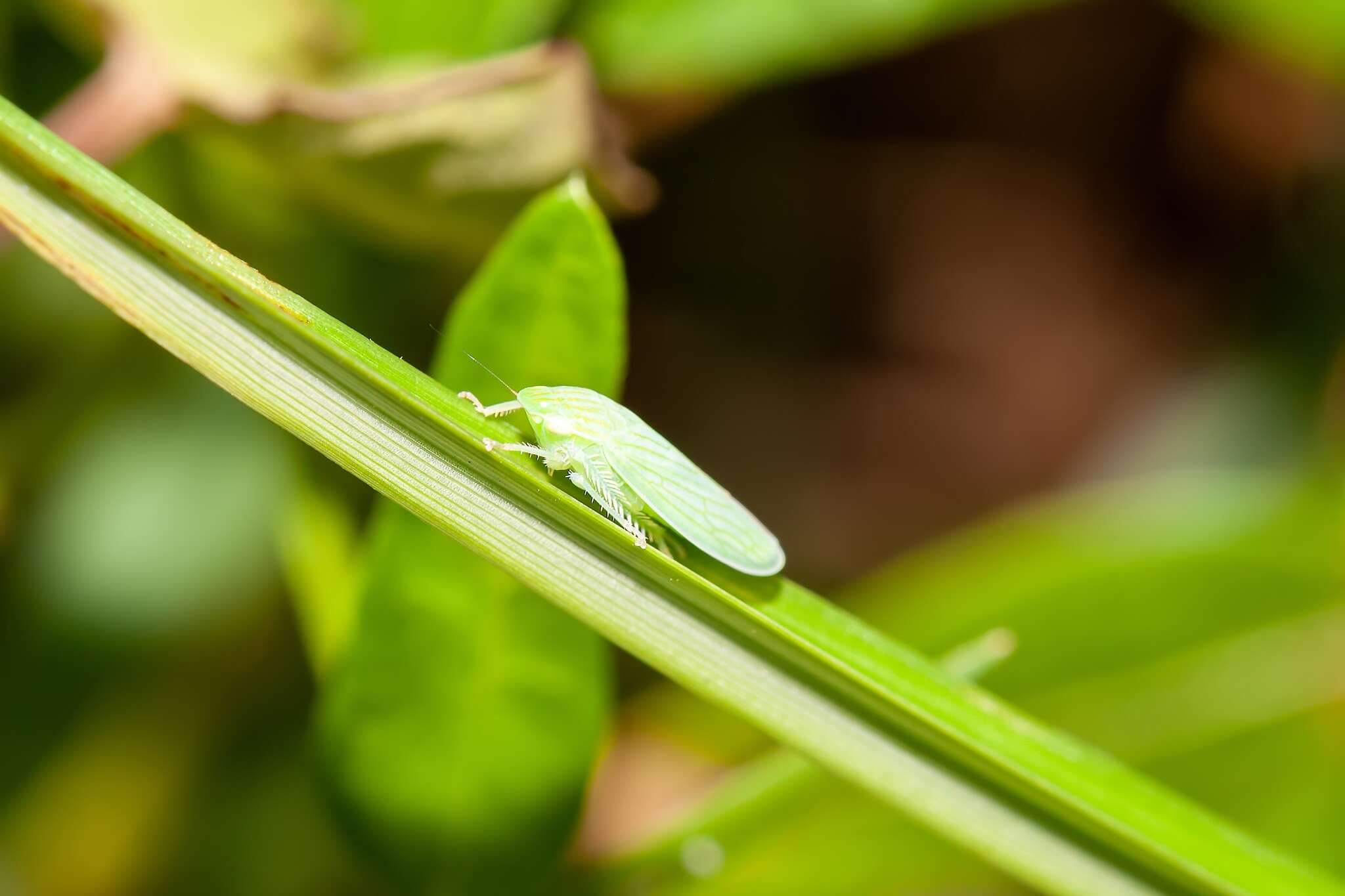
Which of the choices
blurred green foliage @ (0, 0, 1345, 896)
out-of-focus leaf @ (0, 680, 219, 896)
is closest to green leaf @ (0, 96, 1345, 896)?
blurred green foliage @ (0, 0, 1345, 896)

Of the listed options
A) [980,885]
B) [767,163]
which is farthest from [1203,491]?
[767,163]

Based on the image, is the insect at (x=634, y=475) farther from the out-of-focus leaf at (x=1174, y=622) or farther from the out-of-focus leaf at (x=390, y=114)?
the out-of-focus leaf at (x=1174, y=622)

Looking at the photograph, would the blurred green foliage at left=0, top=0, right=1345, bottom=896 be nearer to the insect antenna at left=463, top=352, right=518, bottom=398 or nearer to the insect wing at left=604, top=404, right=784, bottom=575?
the insect wing at left=604, top=404, right=784, bottom=575

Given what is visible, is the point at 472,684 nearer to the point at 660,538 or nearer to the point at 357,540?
the point at 660,538

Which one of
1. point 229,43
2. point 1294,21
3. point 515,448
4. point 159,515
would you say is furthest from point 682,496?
point 1294,21

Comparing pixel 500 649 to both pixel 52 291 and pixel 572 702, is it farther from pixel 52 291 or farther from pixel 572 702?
pixel 52 291

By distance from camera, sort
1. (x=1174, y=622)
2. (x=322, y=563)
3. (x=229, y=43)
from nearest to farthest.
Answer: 1. (x=322, y=563)
2. (x=229, y=43)
3. (x=1174, y=622)

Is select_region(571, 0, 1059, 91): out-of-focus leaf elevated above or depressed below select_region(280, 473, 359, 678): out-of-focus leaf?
above
